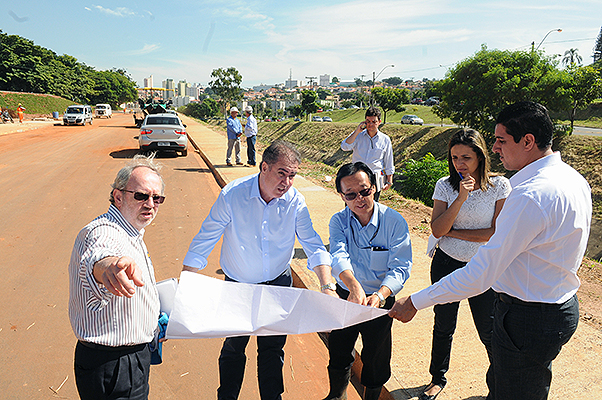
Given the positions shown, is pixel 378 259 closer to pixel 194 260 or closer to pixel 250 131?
pixel 194 260

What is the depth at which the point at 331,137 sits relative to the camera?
35156 mm

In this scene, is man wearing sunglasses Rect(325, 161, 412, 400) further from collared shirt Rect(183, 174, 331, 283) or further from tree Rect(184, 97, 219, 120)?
tree Rect(184, 97, 219, 120)

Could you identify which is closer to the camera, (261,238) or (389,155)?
(261,238)

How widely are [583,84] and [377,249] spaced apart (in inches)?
947

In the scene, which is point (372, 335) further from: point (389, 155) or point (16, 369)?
point (389, 155)

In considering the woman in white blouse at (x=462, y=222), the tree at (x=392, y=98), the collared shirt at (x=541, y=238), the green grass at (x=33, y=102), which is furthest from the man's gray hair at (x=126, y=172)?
the green grass at (x=33, y=102)

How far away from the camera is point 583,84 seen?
2097 cm

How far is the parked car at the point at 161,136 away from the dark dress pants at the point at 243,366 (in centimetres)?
1505

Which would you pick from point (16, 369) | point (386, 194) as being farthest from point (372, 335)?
point (386, 194)

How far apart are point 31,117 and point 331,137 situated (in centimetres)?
3379

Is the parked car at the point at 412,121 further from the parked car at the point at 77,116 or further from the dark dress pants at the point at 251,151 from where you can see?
the parked car at the point at 77,116

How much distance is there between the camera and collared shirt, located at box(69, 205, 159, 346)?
1.94 meters

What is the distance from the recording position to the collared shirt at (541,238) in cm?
201

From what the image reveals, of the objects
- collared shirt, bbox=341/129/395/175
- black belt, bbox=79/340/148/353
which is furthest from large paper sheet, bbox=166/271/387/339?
collared shirt, bbox=341/129/395/175
